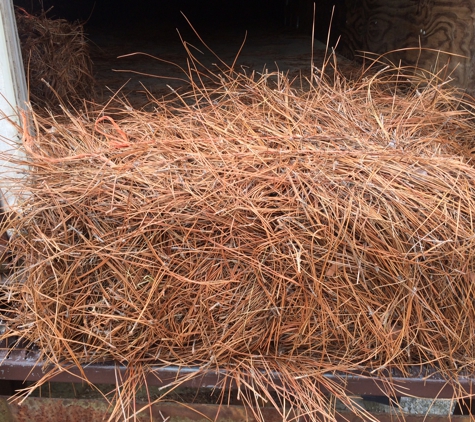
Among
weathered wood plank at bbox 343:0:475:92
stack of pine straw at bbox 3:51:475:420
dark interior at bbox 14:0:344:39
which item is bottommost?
dark interior at bbox 14:0:344:39

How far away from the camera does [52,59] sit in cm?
252

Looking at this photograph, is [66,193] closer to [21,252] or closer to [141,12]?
[21,252]

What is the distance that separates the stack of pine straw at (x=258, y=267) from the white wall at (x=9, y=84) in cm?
33

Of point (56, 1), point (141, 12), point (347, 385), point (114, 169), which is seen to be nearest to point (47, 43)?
point (114, 169)

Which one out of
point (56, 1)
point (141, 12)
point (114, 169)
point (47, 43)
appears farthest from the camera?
point (141, 12)

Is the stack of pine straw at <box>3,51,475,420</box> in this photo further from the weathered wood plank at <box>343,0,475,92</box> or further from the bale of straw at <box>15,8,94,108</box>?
the bale of straw at <box>15,8,94,108</box>

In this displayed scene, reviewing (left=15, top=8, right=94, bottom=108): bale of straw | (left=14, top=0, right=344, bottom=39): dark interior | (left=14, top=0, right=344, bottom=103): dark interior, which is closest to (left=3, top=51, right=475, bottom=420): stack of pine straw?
(left=14, top=0, right=344, bottom=103): dark interior

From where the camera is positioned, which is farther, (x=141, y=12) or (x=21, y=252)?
(x=141, y=12)

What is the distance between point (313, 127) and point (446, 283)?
2.17 ft

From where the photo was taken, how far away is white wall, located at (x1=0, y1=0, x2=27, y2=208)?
5.06 ft

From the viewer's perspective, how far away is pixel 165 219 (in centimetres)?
125

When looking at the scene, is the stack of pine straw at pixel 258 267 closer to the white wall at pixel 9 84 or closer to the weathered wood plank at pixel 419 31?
the white wall at pixel 9 84

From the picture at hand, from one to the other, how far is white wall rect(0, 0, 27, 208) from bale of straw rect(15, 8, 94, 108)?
76 cm

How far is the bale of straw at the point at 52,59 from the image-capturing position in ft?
8.02
